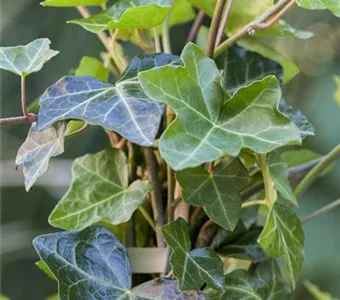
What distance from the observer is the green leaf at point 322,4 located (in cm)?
40

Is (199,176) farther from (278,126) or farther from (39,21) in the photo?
(39,21)

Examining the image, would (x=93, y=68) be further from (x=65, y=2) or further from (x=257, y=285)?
(x=257, y=285)

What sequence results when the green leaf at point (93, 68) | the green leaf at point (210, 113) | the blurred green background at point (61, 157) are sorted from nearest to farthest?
the green leaf at point (210, 113) → the green leaf at point (93, 68) → the blurred green background at point (61, 157)

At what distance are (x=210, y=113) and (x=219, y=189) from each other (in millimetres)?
72

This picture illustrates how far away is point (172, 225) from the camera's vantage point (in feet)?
1.40

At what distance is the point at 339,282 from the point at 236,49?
119cm

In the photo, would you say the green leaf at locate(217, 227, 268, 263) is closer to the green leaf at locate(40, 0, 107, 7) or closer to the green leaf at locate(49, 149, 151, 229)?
the green leaf at locate(49, 149, 151, 229)

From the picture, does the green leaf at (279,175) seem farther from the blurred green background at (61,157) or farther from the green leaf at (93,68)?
the blurred green background at (61,157)

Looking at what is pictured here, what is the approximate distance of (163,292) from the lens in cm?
42

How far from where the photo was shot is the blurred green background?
5.06 feet

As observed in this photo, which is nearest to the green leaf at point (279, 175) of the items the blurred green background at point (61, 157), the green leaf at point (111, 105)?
the green leaf at point (111, 105)

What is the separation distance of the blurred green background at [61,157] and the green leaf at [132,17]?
41.4 inches

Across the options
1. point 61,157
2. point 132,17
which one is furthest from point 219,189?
point 61,157

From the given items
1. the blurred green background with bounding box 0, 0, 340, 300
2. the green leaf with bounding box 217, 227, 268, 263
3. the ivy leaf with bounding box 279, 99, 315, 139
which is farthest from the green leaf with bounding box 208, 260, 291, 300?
the blurred green background with bounding box 0, 0, 340, 300
